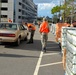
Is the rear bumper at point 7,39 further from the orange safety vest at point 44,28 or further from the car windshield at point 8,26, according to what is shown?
the orange safety vest at point 44,28

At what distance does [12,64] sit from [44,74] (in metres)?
2.11

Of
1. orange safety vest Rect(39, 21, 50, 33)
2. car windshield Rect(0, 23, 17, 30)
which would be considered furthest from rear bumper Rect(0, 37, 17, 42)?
orange safety vest Rect(39, 21, 50, 33)

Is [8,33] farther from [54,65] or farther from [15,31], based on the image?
[54,65]

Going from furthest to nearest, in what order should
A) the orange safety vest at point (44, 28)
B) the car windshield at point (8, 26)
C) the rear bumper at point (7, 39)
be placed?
the car windshield at point (8, 26), the rear bumper at point (7, 39), the orange safety vest at point (44, 28)

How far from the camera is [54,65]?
34.9ft

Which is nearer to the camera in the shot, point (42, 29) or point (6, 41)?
point (42, 29)

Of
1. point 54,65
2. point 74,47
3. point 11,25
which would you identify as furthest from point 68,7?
point 74,47

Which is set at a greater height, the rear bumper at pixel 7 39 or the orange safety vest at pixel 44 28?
the orange safety vest at pixel 44 28

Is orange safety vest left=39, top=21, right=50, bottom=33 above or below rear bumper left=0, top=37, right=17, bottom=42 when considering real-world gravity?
above

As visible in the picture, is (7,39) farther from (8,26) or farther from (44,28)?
(44,28)

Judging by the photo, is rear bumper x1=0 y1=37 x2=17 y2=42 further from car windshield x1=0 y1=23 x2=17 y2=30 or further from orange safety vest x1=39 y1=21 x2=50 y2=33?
orange safety vest x1=39 y1=21 x2=50 y2=33

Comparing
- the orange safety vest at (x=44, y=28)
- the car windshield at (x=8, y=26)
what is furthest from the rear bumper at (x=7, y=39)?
the orange safety vest at (x=44, y=28)

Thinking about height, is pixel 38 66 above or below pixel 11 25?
below

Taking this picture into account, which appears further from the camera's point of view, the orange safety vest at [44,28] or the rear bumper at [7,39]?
the rear bumper at [7,39]
